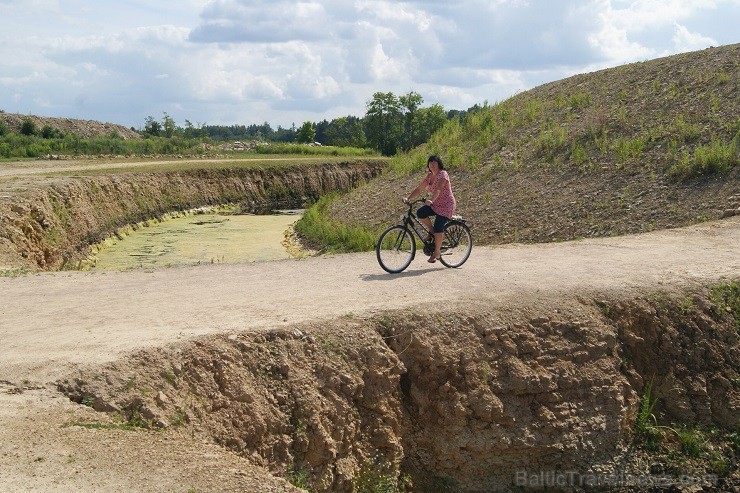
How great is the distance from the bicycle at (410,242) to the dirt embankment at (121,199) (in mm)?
6965

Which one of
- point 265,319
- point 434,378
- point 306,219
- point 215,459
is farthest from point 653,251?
point 306,219

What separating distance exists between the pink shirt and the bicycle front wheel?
64cm

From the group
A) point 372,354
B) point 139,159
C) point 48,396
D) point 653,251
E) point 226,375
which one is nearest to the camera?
point 48,396

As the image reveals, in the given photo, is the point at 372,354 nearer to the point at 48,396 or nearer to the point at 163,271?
the point at 48,396

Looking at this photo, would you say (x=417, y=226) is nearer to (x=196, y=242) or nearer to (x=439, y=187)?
(x=439, y=187)

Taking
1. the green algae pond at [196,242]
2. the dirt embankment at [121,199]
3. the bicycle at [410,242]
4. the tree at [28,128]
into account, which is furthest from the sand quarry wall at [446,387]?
the tree at [28,128]

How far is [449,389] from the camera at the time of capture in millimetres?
10016

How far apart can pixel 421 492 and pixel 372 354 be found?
71.7 inches

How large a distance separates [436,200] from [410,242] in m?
0.82

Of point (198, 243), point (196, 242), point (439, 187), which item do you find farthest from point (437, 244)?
point (196, 242)

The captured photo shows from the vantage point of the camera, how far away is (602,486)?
33.7ft

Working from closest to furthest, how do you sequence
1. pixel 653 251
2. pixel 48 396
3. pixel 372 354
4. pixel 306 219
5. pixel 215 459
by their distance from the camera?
pixel 215 459, pixel 48 396, pixel 372 354, pixel 653 251, pixel 306 219

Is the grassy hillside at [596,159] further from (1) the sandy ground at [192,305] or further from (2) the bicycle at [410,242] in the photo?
(2) the bicycle at [410,242]

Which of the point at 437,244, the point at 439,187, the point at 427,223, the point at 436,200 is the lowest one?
the point at 437,244
